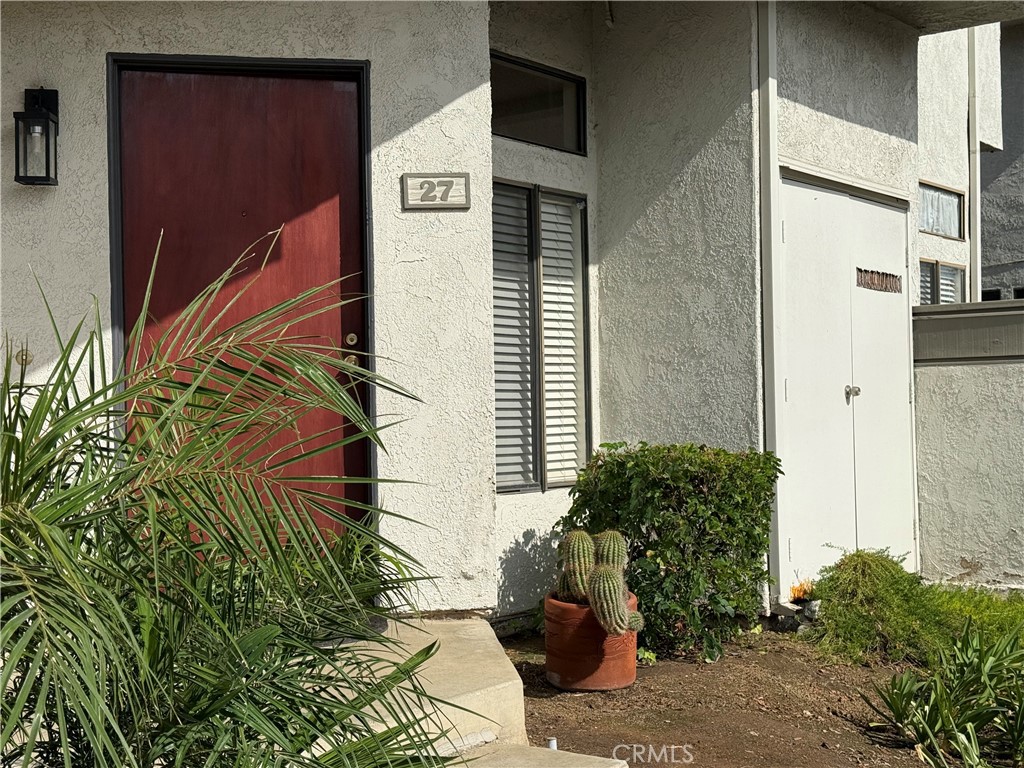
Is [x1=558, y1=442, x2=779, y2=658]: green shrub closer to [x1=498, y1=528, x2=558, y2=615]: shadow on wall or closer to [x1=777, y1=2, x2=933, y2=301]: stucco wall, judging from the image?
[x1=498, y1=528, x2=558, y2=615]: shadow on wall

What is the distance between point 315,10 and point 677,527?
10.2ft

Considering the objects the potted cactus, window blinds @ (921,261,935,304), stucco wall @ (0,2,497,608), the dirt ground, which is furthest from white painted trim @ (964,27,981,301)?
stucco wall @ (0,2,497,608)

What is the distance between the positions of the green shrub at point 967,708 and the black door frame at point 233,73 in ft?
8.29

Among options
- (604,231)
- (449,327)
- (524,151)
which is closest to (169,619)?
(449,327)

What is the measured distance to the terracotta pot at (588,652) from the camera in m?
5.00

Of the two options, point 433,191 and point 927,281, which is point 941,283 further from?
point 433,191

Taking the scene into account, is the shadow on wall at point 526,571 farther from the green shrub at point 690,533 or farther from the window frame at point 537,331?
the green shrub at point 690,533

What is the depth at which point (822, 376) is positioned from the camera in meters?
6.46

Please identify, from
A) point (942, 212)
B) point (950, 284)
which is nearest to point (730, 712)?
point (950, 284)

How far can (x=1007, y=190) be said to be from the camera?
12.5 m

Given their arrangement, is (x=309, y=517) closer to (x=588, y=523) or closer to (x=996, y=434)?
(x=588, y=523)

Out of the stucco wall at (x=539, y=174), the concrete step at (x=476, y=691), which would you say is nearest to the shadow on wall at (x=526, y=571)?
the stucco wall at (x=539, y=174)

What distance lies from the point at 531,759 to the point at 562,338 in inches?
145

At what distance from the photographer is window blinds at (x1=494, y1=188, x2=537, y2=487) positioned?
6.18 metres
